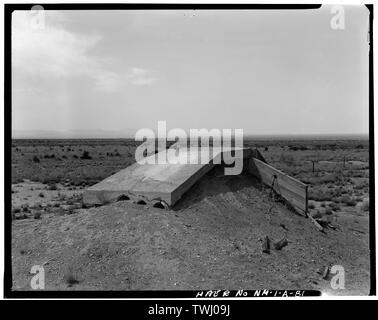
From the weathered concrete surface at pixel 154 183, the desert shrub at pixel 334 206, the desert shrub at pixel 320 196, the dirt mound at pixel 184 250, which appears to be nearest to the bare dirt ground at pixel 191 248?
the dirt mound at pixel 184 250

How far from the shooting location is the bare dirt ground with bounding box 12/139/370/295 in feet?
13.7

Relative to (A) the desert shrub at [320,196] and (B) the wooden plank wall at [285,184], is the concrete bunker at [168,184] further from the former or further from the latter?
(A) the desert shrub at [320,196]

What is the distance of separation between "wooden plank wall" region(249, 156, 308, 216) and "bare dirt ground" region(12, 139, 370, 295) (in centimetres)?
34

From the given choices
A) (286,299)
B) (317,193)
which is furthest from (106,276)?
(317,193)

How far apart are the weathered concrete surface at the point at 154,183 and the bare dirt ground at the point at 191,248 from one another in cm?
18

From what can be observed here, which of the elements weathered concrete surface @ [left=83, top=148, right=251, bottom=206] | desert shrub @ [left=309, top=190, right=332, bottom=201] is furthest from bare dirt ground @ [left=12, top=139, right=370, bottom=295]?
desert shrub @ [left=309, top=190, right=332, bottom=201]

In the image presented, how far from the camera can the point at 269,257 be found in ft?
15.5

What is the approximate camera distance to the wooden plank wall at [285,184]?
6465 millimetres

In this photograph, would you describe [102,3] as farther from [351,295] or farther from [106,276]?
[351,295]

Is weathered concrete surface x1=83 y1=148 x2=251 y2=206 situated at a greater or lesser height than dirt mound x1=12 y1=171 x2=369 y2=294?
greater

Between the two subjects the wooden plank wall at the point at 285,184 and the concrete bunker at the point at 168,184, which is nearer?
the concrete bunker at the point at 168,184

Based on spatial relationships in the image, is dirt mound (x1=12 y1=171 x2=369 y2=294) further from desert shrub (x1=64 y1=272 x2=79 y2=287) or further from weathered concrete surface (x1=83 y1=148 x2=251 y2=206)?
weathered concrete surface (x1=83 y1=148 x2=251 y2=206)

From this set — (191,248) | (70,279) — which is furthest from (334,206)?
(70,279)
